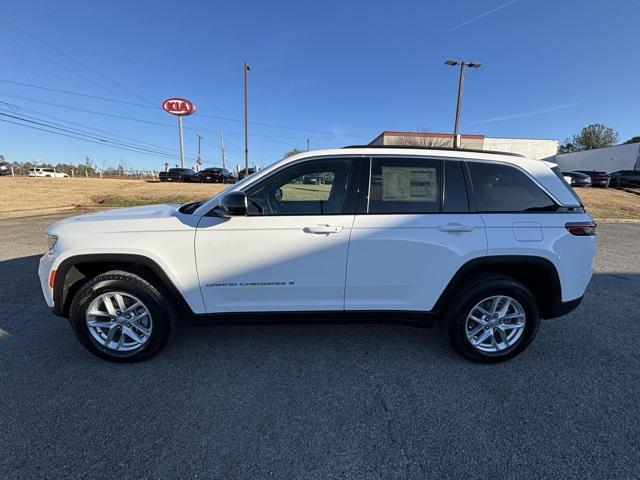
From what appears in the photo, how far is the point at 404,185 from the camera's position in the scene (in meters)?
2.77

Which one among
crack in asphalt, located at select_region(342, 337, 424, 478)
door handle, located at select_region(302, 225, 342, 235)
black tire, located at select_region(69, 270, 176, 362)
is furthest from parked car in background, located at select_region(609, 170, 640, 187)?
black tire, located at select_region(69, 270, 176, 362)

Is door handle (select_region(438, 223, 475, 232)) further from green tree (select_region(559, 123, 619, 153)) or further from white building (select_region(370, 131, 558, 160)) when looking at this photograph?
green tree (select_region(559, 123, 619, 153))

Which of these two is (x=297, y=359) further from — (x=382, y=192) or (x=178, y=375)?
(x=382, y=192)

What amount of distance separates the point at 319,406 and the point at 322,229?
1.33 metres

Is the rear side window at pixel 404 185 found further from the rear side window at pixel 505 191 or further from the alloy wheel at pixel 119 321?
the alloy wheel at pixel 119 321

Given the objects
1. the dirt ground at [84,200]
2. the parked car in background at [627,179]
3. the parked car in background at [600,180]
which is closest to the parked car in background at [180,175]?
the dirt ground at [84,200]

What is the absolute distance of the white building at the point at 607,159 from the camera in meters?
37.3

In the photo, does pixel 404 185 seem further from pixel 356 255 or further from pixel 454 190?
pixel 356 255

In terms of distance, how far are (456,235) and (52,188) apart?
78.3 feet

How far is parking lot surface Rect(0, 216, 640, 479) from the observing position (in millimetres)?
1852

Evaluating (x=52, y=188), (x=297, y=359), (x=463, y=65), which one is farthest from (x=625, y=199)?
(x=52, y=188)

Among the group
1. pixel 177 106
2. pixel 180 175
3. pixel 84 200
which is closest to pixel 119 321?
pixel 84 200

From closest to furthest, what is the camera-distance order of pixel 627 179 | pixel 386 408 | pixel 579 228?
pixel 386 408
pixel 579 228
pixel 627 179

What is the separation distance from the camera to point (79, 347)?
9.84ft
